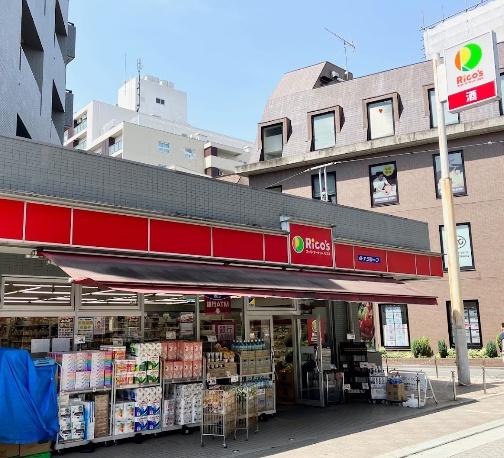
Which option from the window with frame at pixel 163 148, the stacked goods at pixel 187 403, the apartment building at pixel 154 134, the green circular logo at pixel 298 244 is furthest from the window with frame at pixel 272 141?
the window with frame at pixel 163 148

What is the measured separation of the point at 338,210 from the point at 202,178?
4.94 metres

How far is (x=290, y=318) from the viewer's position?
1449cm

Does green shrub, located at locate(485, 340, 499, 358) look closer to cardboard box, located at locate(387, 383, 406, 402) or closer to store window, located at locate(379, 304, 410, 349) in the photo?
store window, located at locate(379, 304, 410, 349)

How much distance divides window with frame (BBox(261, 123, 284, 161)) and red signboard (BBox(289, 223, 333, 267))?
755 inches

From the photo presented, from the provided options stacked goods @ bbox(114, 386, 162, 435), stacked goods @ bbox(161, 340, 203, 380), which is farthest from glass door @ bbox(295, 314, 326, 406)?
stacked goods @ bbox(114, 386, 162, 435)

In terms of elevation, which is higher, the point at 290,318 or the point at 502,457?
the point at 290,318

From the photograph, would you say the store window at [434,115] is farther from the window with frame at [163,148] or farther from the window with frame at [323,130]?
the window with frame at [163,148]

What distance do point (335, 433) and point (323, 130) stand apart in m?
23.0

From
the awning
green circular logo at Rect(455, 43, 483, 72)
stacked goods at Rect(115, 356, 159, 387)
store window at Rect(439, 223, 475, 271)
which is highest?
green circular logo at Rect(455, 43, 483, 72)

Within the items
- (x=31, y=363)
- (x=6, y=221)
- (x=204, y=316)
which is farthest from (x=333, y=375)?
(x=6, y=221)

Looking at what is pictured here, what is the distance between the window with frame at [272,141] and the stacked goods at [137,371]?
23.6 m

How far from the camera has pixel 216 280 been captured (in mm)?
10125

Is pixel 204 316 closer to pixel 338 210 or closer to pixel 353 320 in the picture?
pixel 338 210

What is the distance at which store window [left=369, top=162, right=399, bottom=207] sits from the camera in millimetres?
28641
